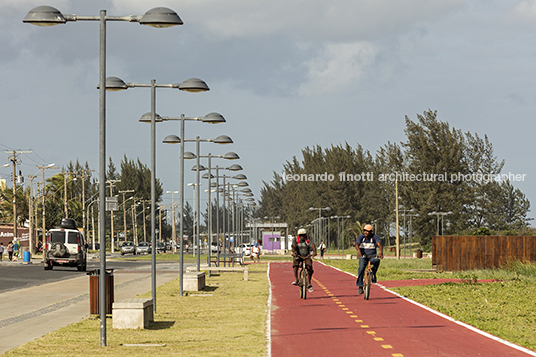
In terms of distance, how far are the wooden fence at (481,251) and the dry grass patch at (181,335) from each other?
20263mm

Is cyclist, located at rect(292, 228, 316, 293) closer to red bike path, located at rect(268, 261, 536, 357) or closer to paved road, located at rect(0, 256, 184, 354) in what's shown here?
red bike path, located at rect(268, 261, 536, 357)

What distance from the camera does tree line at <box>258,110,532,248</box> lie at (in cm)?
10006

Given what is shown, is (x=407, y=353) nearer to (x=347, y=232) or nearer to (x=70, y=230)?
(x=70, y=230)

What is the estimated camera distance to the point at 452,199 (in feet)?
325

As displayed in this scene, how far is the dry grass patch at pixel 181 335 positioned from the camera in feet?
35.4

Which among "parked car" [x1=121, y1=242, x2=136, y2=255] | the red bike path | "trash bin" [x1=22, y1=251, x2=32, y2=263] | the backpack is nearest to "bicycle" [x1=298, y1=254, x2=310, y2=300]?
the backpack

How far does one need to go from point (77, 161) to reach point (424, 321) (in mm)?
133106

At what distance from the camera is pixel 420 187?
10025 centimetres

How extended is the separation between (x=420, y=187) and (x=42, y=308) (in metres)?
85.0

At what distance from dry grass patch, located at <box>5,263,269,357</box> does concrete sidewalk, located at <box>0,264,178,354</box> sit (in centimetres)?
63

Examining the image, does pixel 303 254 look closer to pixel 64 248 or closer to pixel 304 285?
pixel 304 285

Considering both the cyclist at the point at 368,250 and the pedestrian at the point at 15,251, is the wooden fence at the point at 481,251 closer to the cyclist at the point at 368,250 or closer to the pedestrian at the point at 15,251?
the cyclist at the point at 368,250

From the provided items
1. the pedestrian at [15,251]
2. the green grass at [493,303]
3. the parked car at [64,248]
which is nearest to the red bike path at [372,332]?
the green grass at [493,303]

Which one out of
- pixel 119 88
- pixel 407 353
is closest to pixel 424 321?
pixel 407 353
